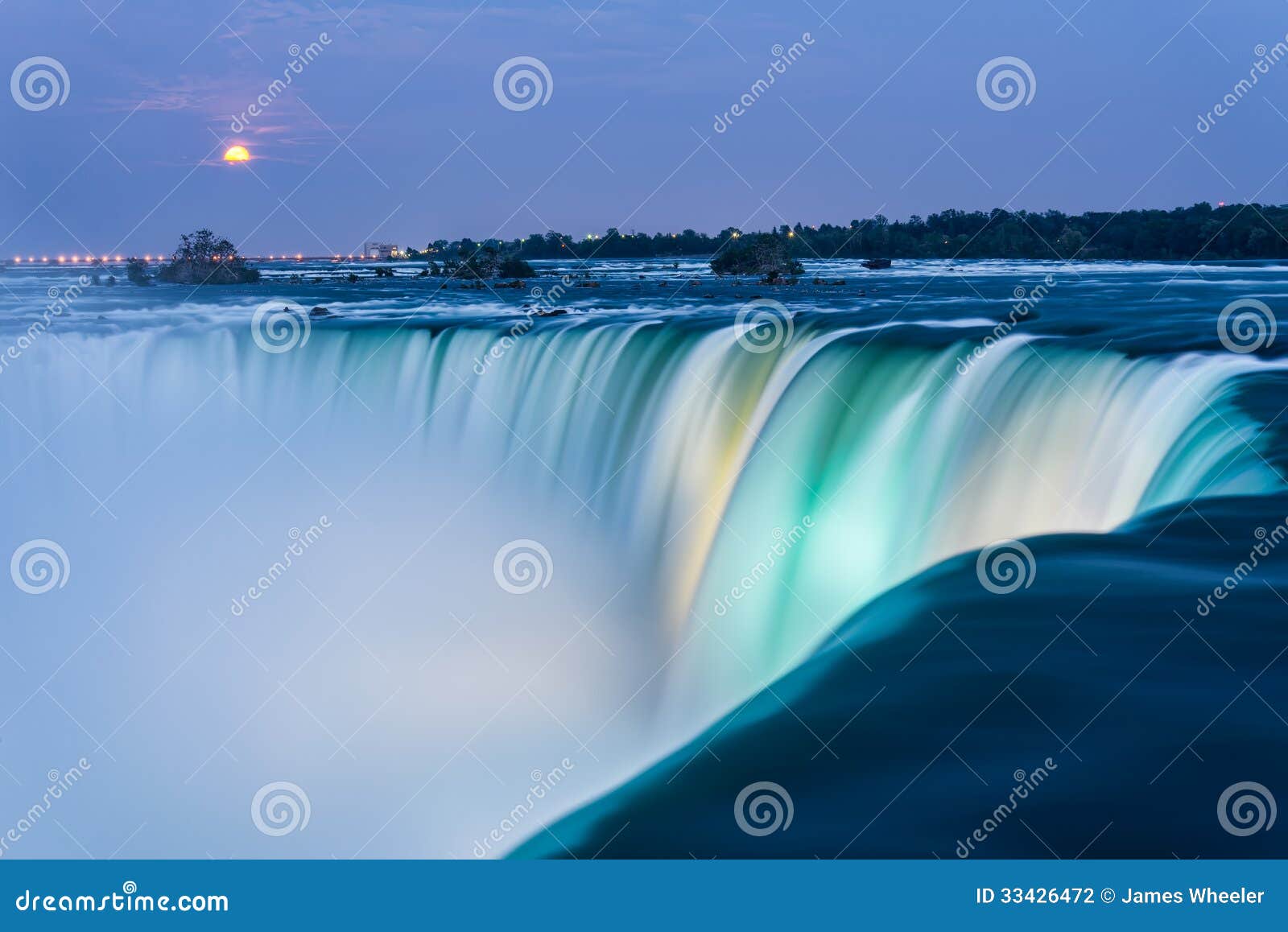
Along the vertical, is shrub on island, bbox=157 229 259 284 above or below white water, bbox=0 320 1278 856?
above

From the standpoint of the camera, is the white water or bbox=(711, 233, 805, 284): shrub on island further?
bbox=(711, 233, 805, 284): shrub on island

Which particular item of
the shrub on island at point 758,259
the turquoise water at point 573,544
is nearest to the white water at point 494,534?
the turquoise water at point 573,544

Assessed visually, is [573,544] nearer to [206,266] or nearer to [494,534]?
[494,534]

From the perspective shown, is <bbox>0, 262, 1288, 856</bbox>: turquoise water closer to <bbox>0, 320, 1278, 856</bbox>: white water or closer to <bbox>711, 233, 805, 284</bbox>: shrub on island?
<bbox>0, 320, 1278, 856</bbox>: white water

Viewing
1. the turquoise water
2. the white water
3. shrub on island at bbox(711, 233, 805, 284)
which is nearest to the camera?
the turquoise water

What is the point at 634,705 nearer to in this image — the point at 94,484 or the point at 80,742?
the point at 80,742

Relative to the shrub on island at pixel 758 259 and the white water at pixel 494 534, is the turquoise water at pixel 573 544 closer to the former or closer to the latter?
the white water at pixel 494 534

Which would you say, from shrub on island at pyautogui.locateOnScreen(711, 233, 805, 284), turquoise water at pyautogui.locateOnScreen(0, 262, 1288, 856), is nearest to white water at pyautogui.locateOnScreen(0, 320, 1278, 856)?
turquoise water at pyautogui.locateOnScreen(0, 262, 1288, 856)

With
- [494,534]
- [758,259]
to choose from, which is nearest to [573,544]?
[494,534]

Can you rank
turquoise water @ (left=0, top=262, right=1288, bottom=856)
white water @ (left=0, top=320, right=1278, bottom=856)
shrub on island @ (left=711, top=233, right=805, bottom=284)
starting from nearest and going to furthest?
turquoise water @ (left=0, top=262, right=1288, bottom=856), white water @ (left=0, top=320, right=1278, bottom=856), shrub on island @ (left=711, top=233, right=805, bottom=284)
